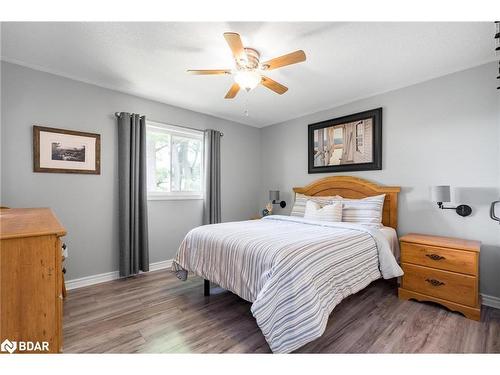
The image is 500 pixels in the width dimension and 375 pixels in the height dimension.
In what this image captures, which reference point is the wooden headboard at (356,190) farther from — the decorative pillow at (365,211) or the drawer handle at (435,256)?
the drawer handle at (435,256)

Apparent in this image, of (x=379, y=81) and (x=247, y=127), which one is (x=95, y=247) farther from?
(x=379, y=81)

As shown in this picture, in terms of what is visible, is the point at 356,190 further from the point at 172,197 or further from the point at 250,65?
the point at 172,197

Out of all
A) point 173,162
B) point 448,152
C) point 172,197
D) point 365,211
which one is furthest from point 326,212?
point 173,162

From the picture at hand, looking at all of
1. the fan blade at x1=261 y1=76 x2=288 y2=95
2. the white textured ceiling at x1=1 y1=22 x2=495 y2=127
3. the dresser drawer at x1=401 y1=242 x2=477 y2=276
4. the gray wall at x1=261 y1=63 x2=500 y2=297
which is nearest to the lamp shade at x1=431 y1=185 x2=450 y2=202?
the gray wall at x1=261 y1=63 x2=500 y2=297

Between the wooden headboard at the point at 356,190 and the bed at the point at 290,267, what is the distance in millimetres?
233

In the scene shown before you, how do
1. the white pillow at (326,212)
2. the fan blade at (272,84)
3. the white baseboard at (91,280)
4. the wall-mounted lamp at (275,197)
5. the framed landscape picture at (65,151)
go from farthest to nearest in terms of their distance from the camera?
1. the wall-mounted lamp at (275,197)
2. the white pillow at (326,212)
3. the white baseboard at (91,280)
4. the framed landscape picture at (65,151)
5. the fan blade at (272,84)

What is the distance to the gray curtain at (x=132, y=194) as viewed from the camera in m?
2.95

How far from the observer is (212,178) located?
12.6 ft

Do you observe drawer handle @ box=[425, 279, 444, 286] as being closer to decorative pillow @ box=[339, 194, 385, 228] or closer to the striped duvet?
the striped duvet

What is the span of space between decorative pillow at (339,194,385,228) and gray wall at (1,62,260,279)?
2.30 m

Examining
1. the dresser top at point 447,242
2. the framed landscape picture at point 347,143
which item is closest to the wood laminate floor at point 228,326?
the dresser top at point 447,242
